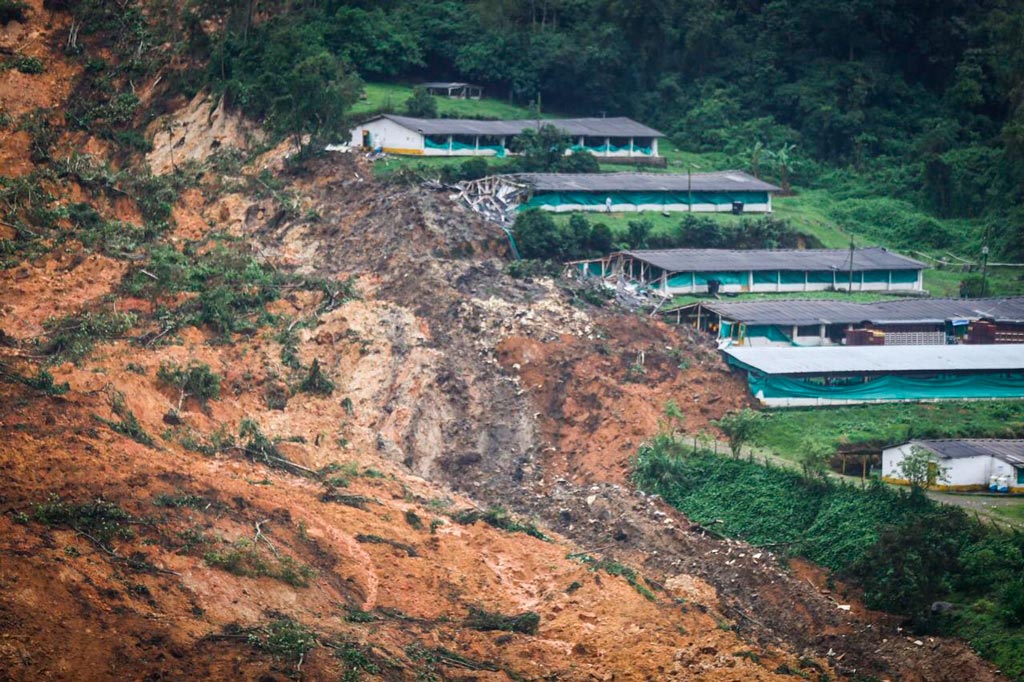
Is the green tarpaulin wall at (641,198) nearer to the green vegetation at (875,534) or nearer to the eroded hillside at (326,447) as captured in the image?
the eroded hillside at (326,447)

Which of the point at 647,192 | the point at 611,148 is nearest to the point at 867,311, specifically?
the point at 647,192

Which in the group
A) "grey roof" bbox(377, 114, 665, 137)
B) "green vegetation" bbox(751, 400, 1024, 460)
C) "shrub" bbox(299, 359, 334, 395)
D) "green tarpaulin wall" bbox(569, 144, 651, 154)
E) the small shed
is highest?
the small shed

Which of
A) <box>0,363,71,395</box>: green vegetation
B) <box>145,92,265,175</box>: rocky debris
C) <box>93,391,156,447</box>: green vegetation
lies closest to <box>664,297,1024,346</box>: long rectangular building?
<box>93,391,156,447</box>: green vegetation

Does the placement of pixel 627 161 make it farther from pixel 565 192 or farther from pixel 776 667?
pixel 776 667

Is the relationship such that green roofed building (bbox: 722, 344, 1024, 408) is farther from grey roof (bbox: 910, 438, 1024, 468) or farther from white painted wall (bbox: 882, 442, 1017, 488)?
white painted wall (bbox: 882, 442, 1017, 488)

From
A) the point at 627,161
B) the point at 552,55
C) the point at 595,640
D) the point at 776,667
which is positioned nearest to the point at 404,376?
the point at 595,640

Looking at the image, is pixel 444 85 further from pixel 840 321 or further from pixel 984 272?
pixel 984 272
